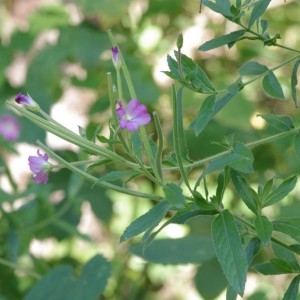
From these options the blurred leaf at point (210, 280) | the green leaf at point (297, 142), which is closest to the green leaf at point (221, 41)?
the green leaf at point (297, 142)

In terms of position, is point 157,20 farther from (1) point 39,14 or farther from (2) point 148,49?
(1) point 39,14

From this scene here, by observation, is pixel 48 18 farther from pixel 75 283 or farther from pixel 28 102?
A: pixel 28 102

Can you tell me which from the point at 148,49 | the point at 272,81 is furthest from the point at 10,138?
the point at 272,81

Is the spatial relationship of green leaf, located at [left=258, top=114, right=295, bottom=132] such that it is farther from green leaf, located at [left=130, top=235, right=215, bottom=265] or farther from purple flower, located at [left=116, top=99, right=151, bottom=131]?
green leaf, located at [left=130, top=235, right=215, bottom=265]

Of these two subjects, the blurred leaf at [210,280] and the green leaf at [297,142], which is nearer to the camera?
the green leaf at [297,142]

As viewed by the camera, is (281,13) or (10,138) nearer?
(10,138)

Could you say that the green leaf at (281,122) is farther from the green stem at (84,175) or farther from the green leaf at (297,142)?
the green stem at (84,175)

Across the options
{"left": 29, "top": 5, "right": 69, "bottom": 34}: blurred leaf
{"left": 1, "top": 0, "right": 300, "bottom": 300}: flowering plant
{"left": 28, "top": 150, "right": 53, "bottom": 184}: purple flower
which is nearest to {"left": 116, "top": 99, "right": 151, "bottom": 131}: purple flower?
{"left": 1, "top": 0, "right": 300, "bottom": 300}: flowering plant
